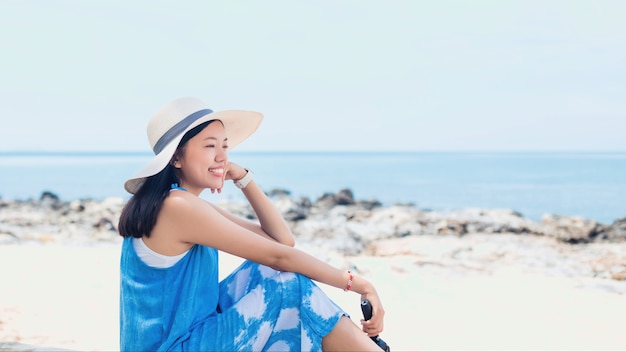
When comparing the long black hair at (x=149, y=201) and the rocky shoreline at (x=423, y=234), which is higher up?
the long black hair at (x=149, y=201)

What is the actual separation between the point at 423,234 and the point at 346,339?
7.23m

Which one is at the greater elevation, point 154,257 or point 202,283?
point 154,257

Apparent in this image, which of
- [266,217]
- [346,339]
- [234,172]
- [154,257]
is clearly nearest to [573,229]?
[266,217]

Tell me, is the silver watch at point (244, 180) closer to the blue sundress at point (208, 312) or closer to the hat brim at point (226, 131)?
the hat brim at point (226, 131)

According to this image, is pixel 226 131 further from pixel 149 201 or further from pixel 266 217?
pixel 149 201

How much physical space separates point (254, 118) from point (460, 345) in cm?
212

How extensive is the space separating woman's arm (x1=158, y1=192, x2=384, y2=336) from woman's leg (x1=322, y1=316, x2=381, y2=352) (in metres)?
0.11

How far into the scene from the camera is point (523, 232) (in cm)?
970

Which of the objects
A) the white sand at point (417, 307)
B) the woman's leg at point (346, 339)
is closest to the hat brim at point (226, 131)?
the woman's leg at point (346, 339)

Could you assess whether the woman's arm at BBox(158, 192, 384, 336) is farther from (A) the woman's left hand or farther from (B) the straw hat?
(A) the woman's left hand

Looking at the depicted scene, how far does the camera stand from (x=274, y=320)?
2605 mm

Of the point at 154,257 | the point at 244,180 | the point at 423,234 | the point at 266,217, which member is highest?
the point at 244,180

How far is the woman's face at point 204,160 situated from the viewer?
2791 millimetres

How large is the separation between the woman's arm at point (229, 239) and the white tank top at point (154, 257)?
0.10m
